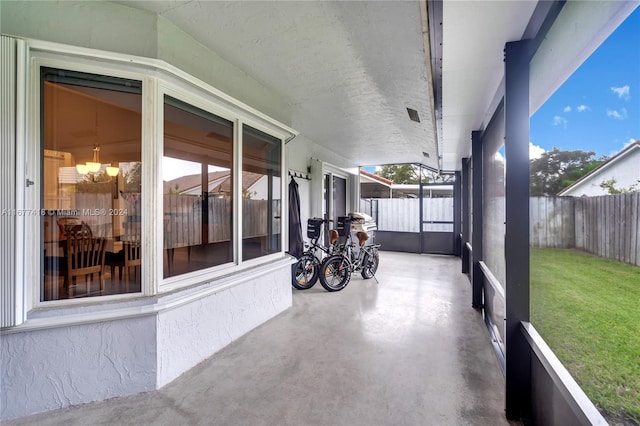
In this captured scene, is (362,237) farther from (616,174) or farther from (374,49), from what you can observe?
(616,174)

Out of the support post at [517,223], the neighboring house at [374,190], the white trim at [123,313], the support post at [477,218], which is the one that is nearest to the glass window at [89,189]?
the white trim at [123,313]

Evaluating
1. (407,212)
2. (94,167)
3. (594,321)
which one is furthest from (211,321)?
(407,212)

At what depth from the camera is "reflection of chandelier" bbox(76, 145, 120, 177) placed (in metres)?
2.18

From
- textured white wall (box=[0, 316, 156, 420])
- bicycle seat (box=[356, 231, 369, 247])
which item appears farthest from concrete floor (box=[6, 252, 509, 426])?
bicycle seat (box=[356, 231, 369, 247])

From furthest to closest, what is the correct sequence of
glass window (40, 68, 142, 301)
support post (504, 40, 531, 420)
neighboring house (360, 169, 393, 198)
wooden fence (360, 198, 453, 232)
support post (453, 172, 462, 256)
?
neighboring house (360, 169, 393, 198) → wooden fence (360, 198, 453, 232) → support post (453, 172, 462, 256) → glass window (40, 68, 142, 301) → support post (504, 40, 531, 420)

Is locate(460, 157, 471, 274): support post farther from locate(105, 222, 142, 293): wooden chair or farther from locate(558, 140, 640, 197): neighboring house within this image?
locate(105, 222, 142, 293): wooden chair

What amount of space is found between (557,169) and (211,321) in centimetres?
282

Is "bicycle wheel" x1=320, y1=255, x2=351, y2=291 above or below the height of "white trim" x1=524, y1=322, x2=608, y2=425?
below

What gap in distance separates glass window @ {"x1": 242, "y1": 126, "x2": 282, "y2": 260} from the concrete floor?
3.09 feet

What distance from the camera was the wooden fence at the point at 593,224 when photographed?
3.28 ft

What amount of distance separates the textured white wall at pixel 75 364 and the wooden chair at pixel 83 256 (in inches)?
12.1

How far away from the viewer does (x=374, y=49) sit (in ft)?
7.82

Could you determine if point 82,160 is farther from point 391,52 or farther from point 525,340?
point 525,340

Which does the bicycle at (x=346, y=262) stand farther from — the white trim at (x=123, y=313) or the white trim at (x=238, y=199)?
the white trim at (x=123, y=313)
